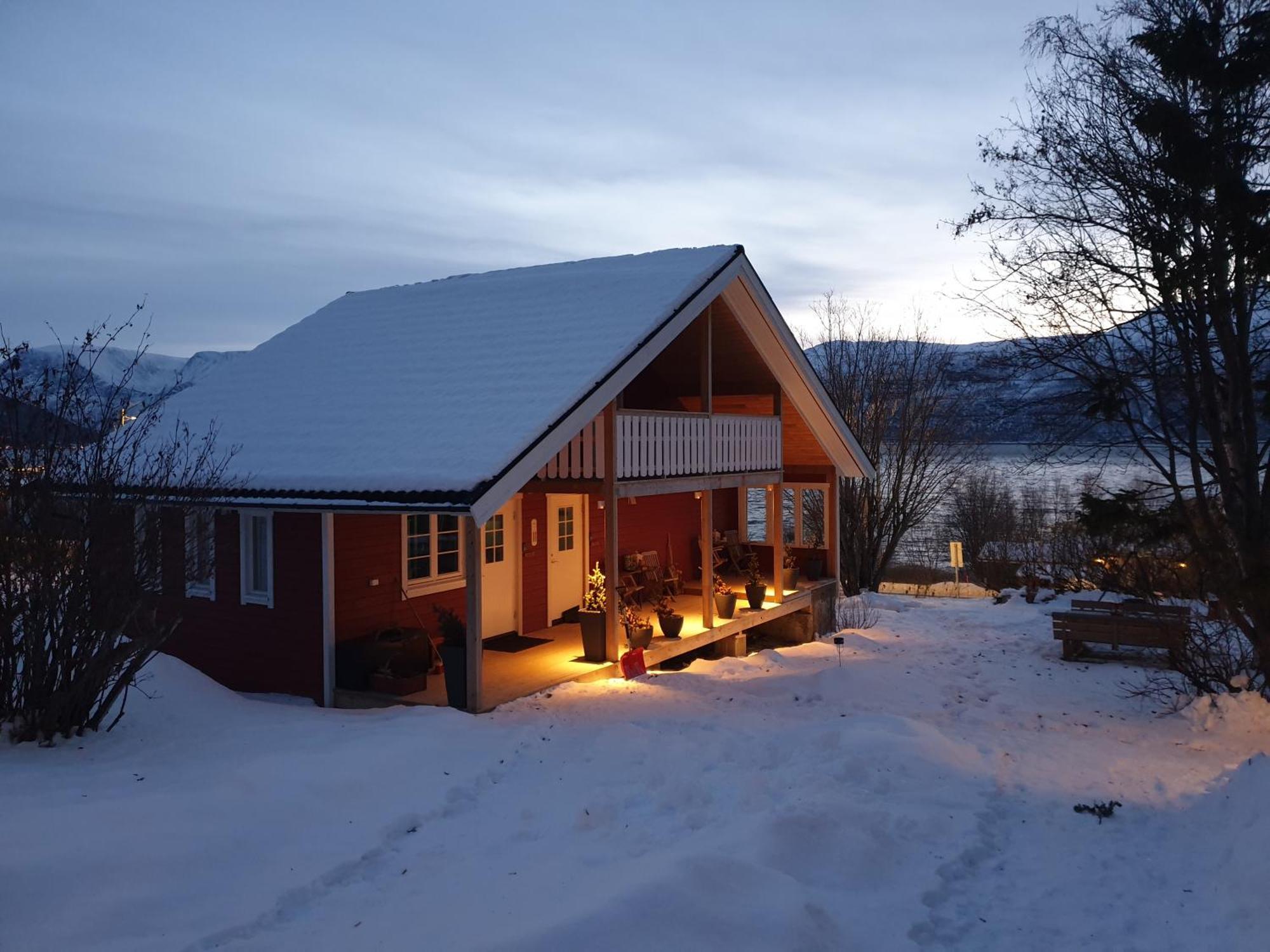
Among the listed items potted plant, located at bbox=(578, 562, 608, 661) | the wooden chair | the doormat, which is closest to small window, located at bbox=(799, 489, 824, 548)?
the wooden chair

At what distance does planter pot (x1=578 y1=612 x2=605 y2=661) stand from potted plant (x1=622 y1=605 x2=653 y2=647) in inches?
25.9

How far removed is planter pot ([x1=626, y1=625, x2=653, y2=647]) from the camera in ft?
39.2

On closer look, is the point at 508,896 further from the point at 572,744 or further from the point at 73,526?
the point at 73,526

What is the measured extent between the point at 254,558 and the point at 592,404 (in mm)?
4353

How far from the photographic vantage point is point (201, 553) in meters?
10.3

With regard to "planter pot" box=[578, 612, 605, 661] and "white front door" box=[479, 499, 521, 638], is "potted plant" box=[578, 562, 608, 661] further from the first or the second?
"white front door" box=[479, 499, 521, 638]

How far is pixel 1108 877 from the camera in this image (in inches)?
227

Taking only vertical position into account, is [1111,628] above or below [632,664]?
below

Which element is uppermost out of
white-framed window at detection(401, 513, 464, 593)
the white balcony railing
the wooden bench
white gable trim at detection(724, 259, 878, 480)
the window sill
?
white gable trim at detection(724, 259, 878, 480)

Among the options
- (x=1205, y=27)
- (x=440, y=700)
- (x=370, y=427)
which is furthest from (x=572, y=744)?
(x=1205, y=27)

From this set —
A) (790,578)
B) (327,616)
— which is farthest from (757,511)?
(327,616)

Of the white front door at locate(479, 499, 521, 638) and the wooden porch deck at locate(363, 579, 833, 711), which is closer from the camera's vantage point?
the wooden porch deck at locate(363, 579, 833, 711)

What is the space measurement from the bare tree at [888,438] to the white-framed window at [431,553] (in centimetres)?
1642

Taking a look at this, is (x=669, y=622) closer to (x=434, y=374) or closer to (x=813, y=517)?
(x=434, y=374)
